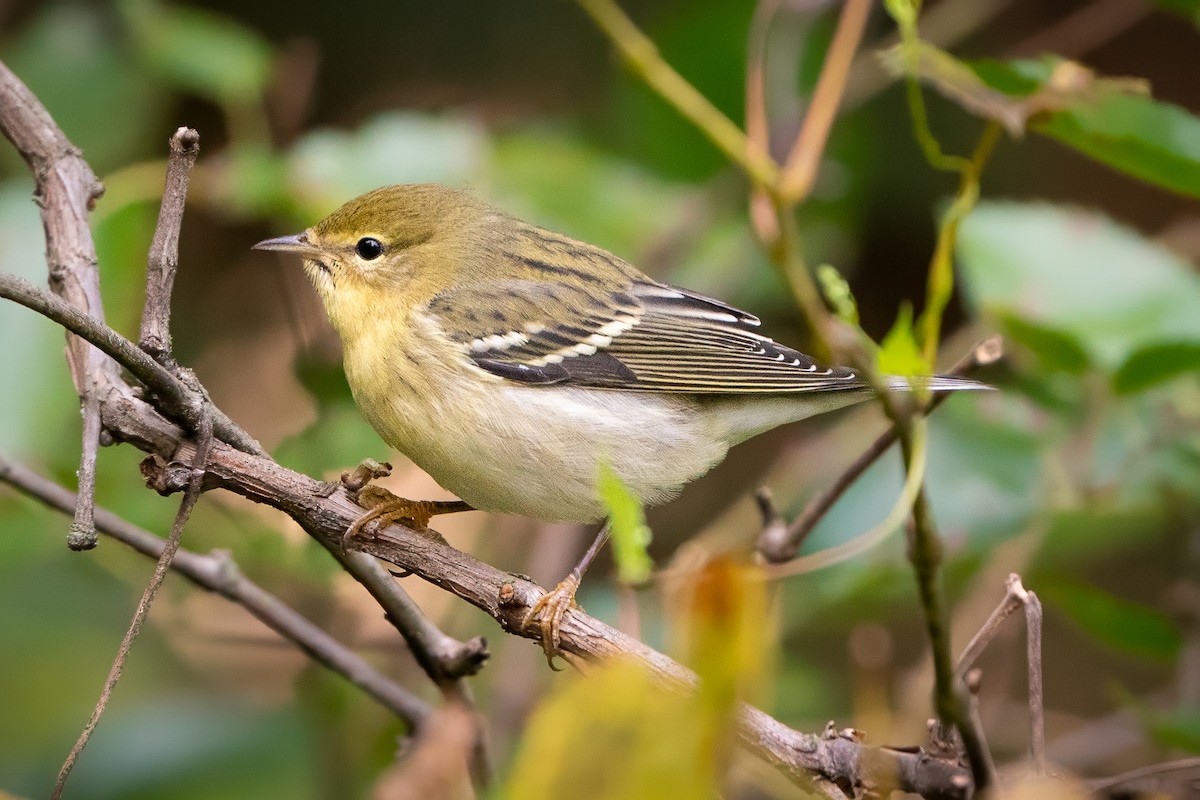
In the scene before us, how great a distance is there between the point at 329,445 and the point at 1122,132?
2.09m

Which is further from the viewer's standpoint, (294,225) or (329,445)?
(294,225)

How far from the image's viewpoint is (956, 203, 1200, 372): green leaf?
3.20 metres

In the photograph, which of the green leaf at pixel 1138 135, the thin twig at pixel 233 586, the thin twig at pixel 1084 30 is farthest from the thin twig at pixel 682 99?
the thin twig at pixel 1084 30

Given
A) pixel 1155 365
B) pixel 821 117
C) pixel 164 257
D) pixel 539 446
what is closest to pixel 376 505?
pixel 539 446

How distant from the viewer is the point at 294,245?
3193 mm

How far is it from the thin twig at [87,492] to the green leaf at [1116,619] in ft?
6.90

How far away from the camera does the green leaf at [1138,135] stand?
259 cm

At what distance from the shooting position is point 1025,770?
5.24 feet

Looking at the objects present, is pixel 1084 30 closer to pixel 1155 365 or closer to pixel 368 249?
pixel 1155 365

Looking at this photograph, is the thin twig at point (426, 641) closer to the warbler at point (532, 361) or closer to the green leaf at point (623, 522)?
the warbler at point (532, 361)

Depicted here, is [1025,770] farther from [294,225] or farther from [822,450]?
[294,225]

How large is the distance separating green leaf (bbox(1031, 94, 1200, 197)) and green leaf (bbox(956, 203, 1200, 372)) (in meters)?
0.49

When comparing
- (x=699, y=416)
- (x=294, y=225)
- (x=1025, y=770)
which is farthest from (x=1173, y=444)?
(x=294, y=225)

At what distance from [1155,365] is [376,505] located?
1811mm
